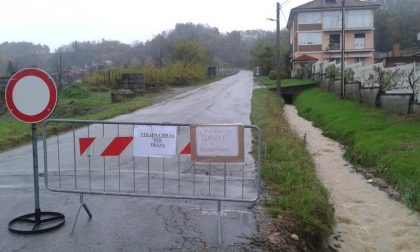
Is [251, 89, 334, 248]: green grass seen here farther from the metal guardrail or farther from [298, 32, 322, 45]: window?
[298, 32, 322, 45]: window

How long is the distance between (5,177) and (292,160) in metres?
5.58

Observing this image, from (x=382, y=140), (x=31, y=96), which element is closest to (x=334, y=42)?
(x=382, y=140)

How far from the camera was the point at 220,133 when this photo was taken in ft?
19.0

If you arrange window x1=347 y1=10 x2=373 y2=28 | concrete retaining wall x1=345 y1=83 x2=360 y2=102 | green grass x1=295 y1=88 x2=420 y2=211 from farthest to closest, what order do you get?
window x1=347 y1=10 x2=373 y2=28
concrete retaining wall x1=345 y1=83 x2=360 y2=102
green grass x1=295 y1=88 x2=420 y2=211

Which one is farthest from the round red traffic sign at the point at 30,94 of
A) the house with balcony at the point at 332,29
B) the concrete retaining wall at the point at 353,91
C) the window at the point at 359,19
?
the window at the point at 359,19

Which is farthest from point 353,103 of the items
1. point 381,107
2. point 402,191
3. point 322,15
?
point 322,15

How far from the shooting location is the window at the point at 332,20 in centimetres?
6606

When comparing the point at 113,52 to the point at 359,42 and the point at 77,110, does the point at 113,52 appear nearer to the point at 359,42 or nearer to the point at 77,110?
the point at 359,42

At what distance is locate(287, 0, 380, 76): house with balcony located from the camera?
66062 millimetres

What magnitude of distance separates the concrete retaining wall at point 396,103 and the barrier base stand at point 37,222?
49.4ft

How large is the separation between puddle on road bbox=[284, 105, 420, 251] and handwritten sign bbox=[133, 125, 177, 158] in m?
2.92

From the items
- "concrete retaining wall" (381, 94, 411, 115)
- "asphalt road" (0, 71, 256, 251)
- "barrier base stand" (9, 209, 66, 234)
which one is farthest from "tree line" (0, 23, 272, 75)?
"barrier base stand" (9, 209, 66, 234)

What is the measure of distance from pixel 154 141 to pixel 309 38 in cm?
6356

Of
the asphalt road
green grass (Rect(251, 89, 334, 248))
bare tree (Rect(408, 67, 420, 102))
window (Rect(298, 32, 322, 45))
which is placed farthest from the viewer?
window (Rect(298, 32, 322, 45))
